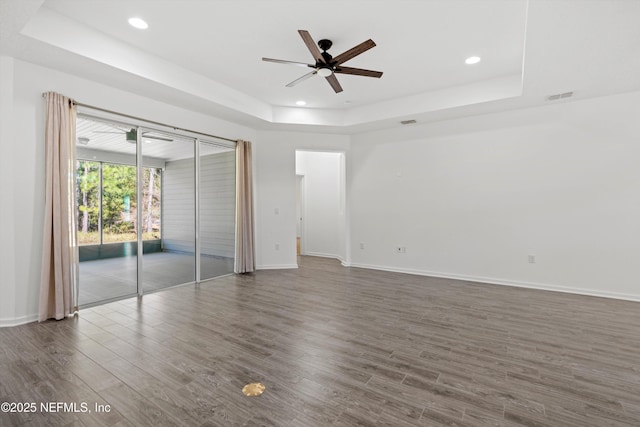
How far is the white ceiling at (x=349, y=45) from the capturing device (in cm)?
276

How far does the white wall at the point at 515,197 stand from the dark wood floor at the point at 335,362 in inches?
34.1

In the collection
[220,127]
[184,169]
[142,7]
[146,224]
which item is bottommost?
[146,224]

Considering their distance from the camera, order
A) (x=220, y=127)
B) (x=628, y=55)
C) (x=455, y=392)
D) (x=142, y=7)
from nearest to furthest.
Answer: (x=455, y=392) < (x=142, y=7) < (x=628, y=55) < (x=220, y=127)

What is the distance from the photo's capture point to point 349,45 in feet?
11.6

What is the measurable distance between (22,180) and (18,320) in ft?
4.98

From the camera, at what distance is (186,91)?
415cm

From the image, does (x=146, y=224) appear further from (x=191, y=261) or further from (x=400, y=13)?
(x=400, y=13)

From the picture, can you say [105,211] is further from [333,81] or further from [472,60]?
[472,60]

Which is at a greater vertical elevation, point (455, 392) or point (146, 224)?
point (146, 224)

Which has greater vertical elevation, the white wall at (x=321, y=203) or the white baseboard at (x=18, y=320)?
the white wall at (x=321, y=203)

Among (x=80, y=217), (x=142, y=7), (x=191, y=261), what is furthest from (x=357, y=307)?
(x=142, y=7)

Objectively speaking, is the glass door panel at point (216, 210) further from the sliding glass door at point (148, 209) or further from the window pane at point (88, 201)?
the window pane at point (88, 201)

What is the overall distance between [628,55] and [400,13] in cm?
253

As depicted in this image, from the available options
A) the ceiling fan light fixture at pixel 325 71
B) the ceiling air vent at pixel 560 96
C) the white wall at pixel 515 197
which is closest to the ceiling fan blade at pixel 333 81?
the ceiling fan light fixture at pixel 325 71
